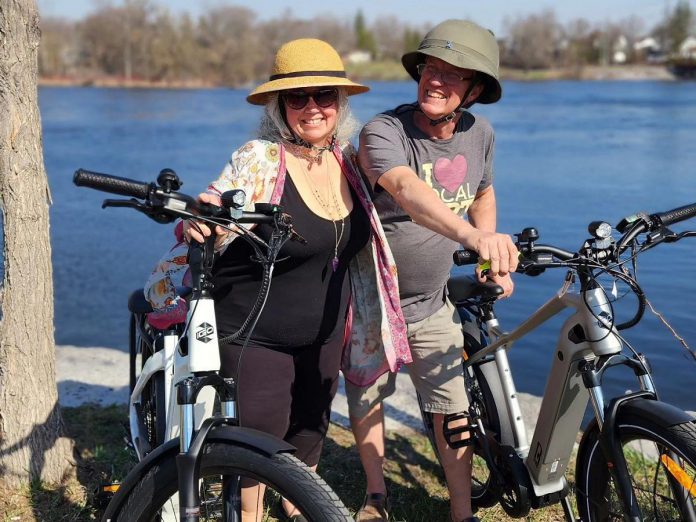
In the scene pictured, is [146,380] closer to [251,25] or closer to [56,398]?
[56,398]

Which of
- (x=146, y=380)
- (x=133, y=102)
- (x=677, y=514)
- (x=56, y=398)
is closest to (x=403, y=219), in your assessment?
(x=146, y=380)

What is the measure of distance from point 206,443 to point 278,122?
3.81ft

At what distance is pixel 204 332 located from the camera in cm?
254

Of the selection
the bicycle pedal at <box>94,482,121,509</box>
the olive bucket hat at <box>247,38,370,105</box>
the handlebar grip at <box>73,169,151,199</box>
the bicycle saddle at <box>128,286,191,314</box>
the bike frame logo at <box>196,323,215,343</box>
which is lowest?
the bicycle pedal at <box>94,482,121,509</box>

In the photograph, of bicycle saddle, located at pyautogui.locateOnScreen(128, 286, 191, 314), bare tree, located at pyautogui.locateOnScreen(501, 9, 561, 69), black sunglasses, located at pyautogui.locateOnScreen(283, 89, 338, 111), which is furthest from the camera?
bare tree, located at pyautogui.locateOnScreen(501, 9, 561, 69)

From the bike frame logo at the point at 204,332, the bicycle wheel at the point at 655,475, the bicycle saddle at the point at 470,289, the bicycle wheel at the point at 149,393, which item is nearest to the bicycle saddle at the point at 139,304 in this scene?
the bicycle wheel at the point at 149,393

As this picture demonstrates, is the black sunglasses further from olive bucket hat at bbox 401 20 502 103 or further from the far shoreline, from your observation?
the far shoreline

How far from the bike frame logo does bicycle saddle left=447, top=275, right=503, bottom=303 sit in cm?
135

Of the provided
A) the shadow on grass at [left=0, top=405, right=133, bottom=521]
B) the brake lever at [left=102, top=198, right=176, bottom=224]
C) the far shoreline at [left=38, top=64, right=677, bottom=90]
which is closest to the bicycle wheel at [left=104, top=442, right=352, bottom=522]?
the brake lever at [left=102, top=198, right=176, bottom=224]

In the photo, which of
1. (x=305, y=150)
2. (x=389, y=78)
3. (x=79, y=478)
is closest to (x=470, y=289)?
(x=305, y=150)

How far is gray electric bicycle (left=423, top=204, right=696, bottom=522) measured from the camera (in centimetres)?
261

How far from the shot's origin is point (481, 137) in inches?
135

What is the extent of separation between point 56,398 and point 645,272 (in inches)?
248

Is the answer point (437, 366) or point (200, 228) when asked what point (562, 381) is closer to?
point (437, 366)
